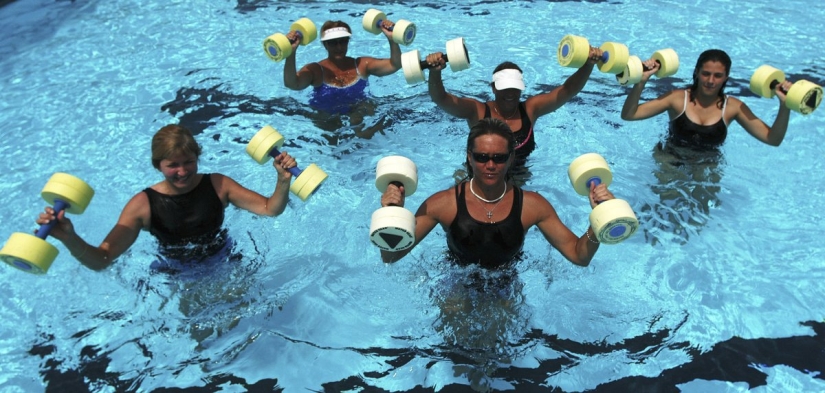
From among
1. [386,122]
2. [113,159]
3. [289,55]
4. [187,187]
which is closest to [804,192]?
[386,122]

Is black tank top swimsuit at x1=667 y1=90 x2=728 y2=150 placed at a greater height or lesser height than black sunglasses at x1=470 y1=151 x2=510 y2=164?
lesser

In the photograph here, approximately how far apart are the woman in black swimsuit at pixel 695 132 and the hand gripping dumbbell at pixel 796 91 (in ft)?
0.36

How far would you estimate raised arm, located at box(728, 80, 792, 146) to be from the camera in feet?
18.7

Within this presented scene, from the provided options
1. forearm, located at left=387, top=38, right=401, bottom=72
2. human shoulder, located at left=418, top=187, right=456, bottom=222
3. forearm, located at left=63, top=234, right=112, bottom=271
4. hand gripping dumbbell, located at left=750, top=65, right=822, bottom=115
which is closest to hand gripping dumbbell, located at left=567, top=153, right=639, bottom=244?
human shoulder, located at left=418, top=187, right=456, bottom=222

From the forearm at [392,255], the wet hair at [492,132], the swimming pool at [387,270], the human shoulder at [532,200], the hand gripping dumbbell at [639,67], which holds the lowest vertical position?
the swimming pool at [387,270]

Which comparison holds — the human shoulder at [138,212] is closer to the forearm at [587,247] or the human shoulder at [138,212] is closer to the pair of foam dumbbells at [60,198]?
the pair of foam dumbbells at [60,198]

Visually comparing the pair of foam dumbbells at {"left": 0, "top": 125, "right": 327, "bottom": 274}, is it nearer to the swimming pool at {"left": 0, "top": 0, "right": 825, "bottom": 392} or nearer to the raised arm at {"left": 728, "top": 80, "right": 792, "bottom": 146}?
the swimming pool at {"left": 0, "top": 0, "right": 825, "bottom": 392}

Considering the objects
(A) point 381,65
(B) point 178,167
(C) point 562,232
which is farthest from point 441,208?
(A) point 381,65

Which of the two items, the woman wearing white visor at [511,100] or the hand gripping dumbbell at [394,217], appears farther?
the woman wearing white visor at [511,100]

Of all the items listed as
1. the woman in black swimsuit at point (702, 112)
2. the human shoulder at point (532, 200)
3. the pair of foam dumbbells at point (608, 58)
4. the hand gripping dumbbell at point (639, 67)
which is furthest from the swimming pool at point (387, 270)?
the pair of foam dumbbells at point (608, 58)

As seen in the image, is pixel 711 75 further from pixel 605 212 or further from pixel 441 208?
Result: pixel 441 208

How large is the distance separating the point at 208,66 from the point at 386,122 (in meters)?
3.34

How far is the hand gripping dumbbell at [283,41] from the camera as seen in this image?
6609 mm

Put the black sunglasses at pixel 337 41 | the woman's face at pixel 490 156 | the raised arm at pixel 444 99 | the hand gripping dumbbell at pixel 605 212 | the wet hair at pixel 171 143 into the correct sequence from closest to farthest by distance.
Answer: the hand gripping dumbbell at pixel 605 212 < the woman's face at pixel 490 156 < the wet hair at pixel 171 143 < the raised arm at pixel 444 99 < the black sunglasses at pixel 337 41
